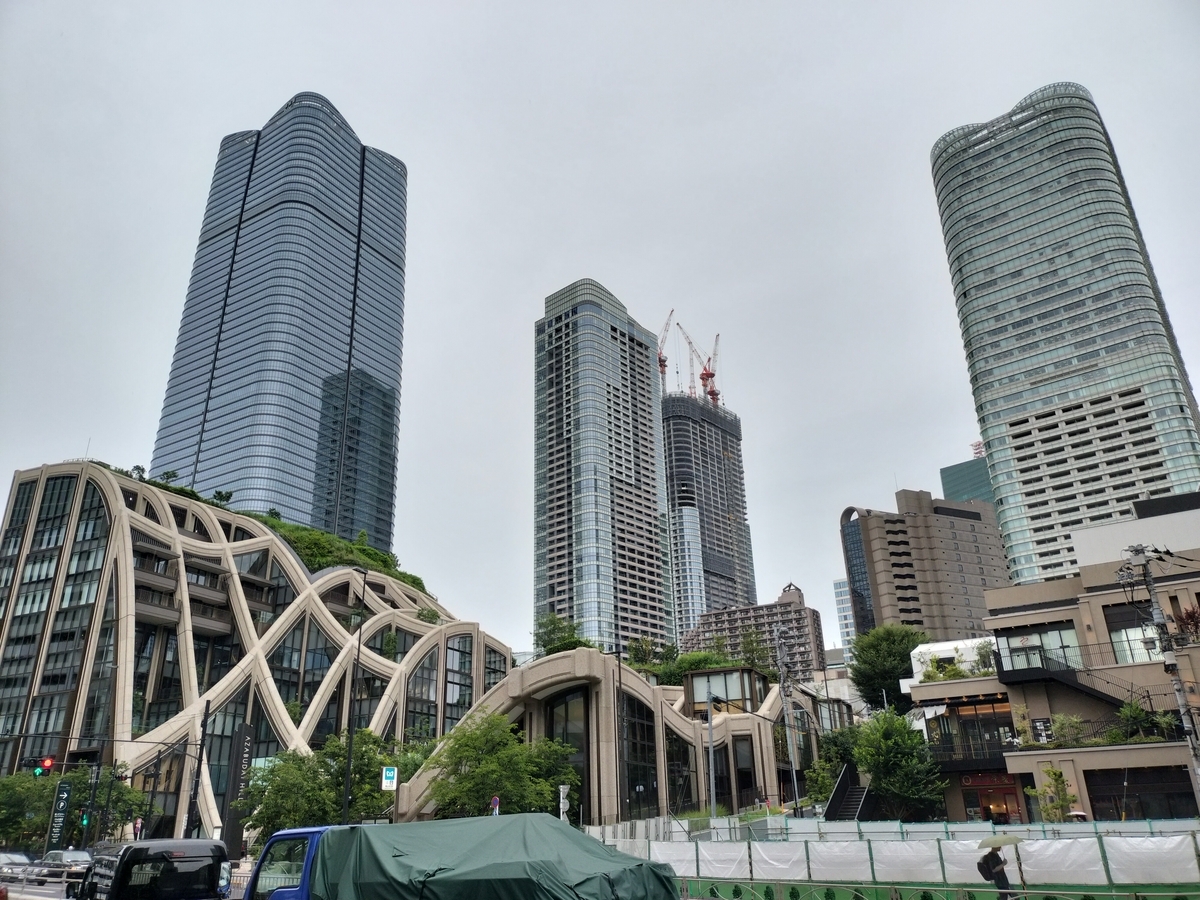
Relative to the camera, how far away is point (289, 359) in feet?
550

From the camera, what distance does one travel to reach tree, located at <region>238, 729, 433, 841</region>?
38938 mm

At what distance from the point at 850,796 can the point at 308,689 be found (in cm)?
5618

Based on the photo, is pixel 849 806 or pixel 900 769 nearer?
pixel 900 769

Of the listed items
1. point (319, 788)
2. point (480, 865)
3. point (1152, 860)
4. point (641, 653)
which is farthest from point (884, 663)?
point (480, 865)

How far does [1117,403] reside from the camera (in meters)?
146

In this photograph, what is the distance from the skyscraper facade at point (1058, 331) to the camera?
5600 inches

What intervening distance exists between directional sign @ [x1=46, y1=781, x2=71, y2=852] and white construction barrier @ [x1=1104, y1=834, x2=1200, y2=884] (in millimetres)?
53214

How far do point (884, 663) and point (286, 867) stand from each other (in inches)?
3102

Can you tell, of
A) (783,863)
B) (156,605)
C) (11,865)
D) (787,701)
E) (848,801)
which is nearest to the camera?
(783,863)

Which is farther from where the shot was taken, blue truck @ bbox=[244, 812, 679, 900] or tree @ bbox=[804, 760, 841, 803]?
tree @ bbox=[804, 760, 841, 803]

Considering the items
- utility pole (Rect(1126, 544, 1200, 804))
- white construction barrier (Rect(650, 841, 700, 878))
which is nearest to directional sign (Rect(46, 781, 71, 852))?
white construction barrier (Rect(650, 841, 700, 878))

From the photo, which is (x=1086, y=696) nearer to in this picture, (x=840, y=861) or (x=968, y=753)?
(x=968, y=753)

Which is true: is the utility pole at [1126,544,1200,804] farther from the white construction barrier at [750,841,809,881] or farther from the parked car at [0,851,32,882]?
the parked car at [0,851,32,882]

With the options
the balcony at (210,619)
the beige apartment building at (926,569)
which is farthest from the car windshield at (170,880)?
the beige apartment building at (926,569)
